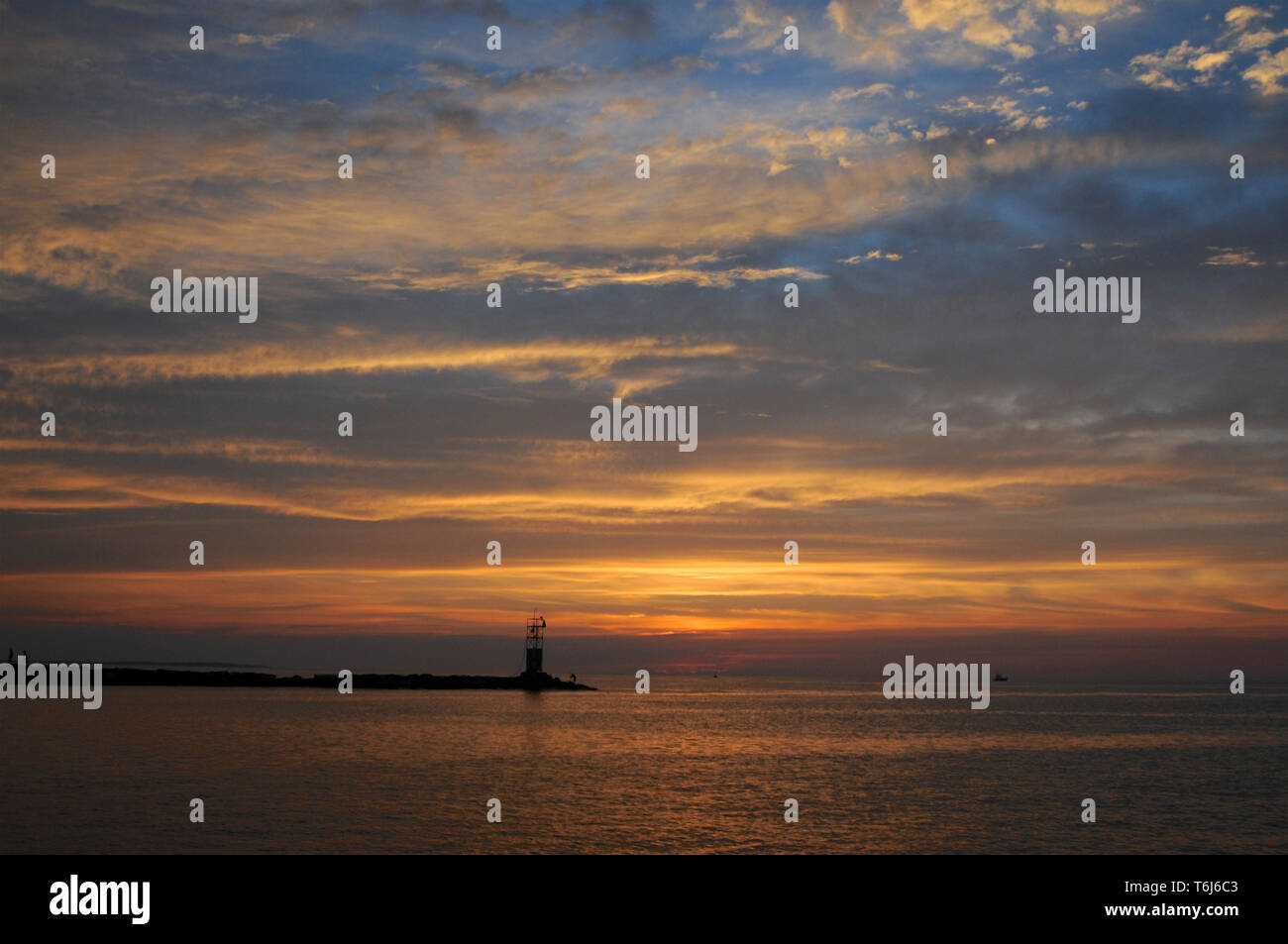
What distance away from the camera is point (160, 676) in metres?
178

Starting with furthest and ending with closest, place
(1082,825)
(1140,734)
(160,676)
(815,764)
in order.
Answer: (160,676), (1140,734), (815,764), (1082,825)

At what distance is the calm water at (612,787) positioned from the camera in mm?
36156

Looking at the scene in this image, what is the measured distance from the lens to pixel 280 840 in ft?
114

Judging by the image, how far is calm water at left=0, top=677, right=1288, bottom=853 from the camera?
36156 millimetres

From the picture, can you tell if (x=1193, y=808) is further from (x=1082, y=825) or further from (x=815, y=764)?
(x=815, y=764)

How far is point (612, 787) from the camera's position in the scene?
1978 inches
